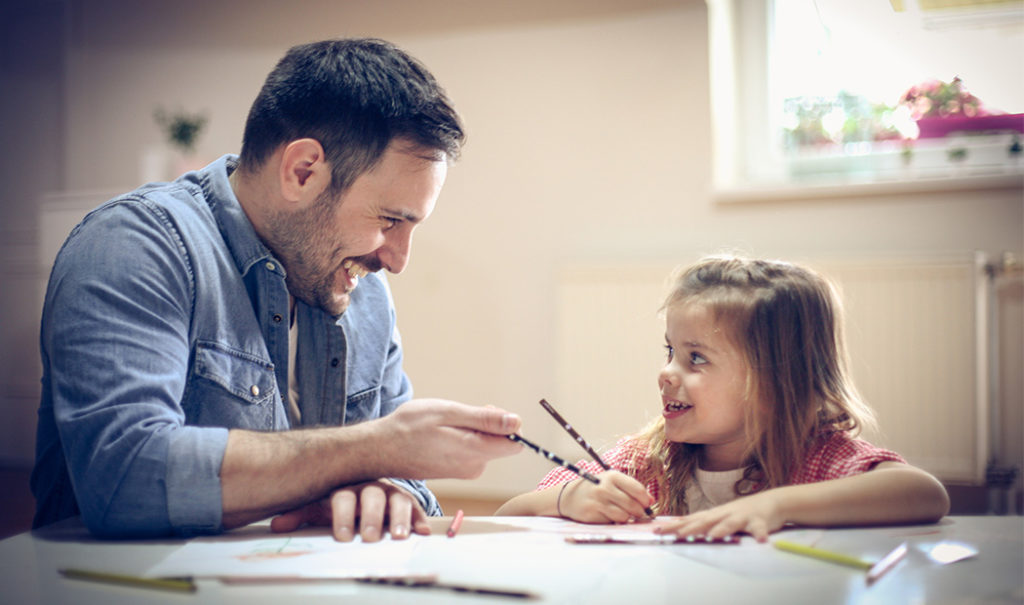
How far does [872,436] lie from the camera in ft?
7.07

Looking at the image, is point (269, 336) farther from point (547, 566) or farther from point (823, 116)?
point (823, 116)

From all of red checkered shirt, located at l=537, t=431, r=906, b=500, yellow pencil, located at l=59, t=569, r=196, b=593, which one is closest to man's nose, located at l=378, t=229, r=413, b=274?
red checkered shirt, located at l=537, t=431, r=906, b=500

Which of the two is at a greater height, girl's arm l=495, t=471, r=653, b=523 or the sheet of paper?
the sheet of paper

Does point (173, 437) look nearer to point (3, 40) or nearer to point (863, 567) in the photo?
point (863, 567)

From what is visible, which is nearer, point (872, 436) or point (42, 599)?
point (42, 599)

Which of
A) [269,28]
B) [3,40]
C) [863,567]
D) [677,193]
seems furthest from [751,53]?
[863,567]

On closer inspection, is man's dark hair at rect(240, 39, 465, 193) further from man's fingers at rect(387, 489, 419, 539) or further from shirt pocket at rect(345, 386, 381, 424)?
man's fingers at rect(387, 489, 419, 539)

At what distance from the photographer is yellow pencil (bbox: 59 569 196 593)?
515 mm

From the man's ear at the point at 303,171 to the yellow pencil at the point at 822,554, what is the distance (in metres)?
0.68

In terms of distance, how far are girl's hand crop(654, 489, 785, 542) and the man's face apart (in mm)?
524

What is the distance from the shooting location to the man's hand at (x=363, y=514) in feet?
2.19

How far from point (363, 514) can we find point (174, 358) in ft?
0.82

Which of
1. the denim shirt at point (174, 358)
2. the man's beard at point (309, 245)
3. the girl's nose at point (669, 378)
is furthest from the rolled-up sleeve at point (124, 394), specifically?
the girl's nose at point (669, 378)

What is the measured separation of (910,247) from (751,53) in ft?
2.52
